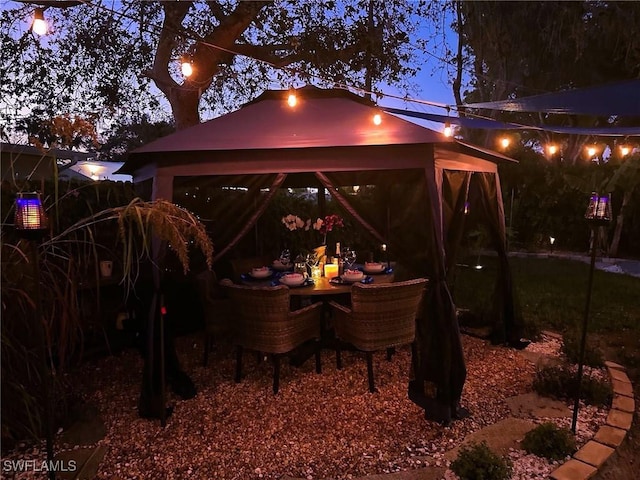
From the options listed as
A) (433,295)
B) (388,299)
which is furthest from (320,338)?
(433,295)

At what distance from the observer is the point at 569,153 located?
1493cm

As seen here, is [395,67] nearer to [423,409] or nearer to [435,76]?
[435,76]

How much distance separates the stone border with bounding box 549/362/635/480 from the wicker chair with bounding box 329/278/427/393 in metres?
1.43

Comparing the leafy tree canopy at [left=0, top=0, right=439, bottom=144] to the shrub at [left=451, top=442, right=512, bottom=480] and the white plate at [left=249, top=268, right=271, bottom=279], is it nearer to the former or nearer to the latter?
the white plate at [left=249, top=268, right=271, bottom=279]

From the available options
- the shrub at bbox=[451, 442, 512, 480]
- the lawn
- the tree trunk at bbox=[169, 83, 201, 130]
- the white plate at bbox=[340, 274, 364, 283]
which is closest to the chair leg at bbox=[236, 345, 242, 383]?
the white plate at bbox=[340, 274, 364, 283]

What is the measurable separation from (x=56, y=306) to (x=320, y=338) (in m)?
2.33

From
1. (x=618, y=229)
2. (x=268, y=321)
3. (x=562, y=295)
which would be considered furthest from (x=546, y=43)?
(x=268, y=321)

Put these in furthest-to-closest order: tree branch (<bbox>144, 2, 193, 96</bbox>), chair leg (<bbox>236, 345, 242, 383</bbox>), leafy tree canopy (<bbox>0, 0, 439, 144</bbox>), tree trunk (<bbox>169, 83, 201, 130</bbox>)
→ tree trunk (<bbox>169, 83, 201, 130</bbox>) < leafy tree canopy (<bbox>0, 0, 439, 144</bbox>) < tree branch (<bbox>144, 2, 193, 96</bbox>) < chair leg (<bbox>236, 345, 242, 383</bbox>)

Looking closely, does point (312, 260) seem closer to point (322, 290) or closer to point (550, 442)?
point (322, 290)

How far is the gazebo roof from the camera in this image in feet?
10.5

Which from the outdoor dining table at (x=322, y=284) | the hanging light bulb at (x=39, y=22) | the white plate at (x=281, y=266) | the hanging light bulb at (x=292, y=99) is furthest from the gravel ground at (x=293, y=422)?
the hanging light bulb at (x=39, y=22)

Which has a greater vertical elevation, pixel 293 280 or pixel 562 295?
pixel 293 280

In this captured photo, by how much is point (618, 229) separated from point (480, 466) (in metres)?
9.67

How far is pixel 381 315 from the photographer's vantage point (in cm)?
351
